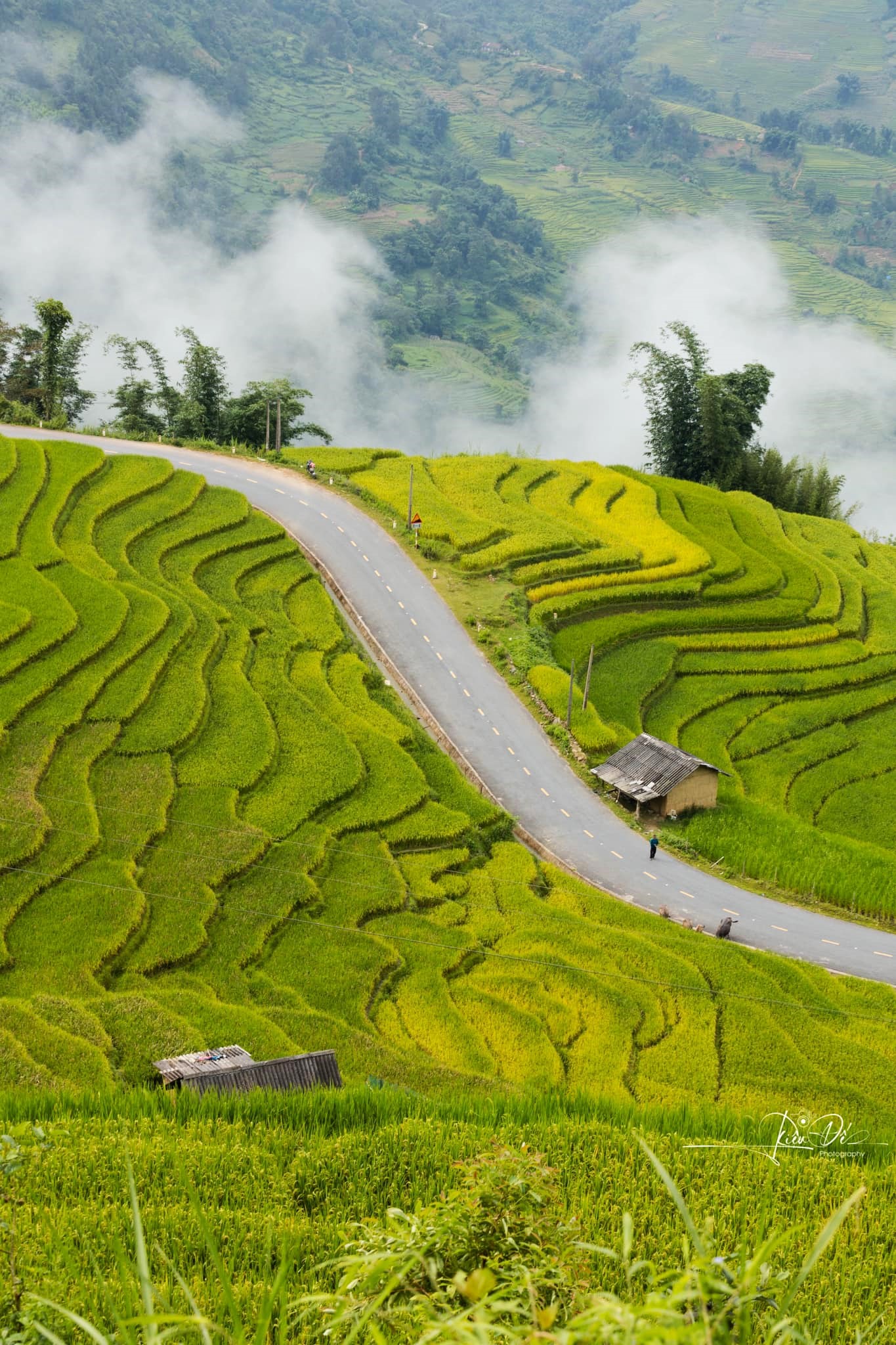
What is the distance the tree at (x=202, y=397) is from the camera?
51.1 metres

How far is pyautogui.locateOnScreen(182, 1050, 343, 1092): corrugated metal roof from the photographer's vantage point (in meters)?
14.3

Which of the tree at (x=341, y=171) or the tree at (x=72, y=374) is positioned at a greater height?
the tree at (x=341, y=171)

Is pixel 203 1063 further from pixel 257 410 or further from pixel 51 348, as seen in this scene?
pixel 51 348

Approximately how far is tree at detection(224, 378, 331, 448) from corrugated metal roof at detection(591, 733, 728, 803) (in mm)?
25658

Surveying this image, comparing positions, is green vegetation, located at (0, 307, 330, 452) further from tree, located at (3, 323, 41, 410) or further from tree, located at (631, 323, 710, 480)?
tree, located at (631, 323, 710, 480)

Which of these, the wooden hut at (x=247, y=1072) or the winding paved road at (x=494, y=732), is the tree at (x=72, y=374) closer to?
the winding paved road at (x=494, y=732)

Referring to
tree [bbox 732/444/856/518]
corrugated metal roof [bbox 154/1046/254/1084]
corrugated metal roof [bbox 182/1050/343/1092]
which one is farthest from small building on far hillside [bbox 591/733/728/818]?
tree [bbox 732/444/856/518]

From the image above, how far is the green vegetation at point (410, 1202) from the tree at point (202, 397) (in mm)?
42105

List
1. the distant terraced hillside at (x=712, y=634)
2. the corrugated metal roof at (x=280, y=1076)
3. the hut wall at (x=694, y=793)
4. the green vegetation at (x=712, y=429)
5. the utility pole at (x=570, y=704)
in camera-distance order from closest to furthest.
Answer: the corrugated metal roof at (x=280, y=1076)
the hut wall at (x=694, y=793)
the distant terraced hillside at (x=712, y=634)
the utility pole at (x=570, y=704)
the green vegetation at (x=712, y=429)

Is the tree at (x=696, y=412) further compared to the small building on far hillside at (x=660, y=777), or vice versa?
the tree at (x=696, y=412)

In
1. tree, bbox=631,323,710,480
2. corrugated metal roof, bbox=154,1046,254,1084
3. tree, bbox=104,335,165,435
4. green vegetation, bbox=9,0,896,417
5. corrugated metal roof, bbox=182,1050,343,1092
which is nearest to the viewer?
corrugated metal roof, bbox=182,1050,343,1092

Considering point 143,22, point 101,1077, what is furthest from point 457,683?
point 143,22

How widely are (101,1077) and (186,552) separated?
22.9 m

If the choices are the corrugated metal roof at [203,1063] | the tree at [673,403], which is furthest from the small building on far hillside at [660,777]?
the tree at [673,403]
